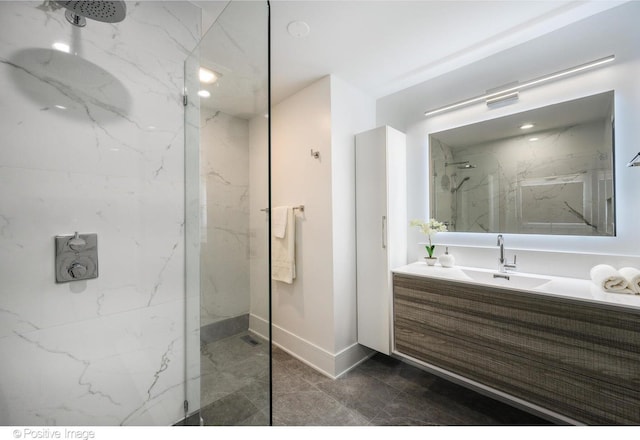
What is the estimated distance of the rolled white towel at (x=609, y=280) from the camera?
122 cm

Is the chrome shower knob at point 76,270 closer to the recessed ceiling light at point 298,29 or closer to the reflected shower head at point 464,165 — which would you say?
the recessed ceiling light at point 298,29

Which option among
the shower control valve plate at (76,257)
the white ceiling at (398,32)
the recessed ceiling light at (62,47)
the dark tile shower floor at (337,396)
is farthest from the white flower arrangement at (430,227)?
the recessed ceiling light at (62,47)

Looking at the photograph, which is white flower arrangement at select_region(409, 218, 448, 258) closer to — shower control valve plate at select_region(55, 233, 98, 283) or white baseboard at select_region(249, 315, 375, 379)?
white baseboard at select_region(249, 315, 375, 379)

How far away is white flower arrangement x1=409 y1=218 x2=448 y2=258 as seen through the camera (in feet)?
6.64

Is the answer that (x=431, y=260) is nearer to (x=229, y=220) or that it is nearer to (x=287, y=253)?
(x=287, y=253)

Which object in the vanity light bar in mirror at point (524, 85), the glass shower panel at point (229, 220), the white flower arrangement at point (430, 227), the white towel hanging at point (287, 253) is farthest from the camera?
the white towel hanging at point (287, 253)

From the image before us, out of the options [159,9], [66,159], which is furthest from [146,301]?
[159,9]

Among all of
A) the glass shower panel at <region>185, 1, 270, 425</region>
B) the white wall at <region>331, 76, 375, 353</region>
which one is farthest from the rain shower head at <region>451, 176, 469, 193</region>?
the glass shower panel at <region>185, 1, 270, 425</region>

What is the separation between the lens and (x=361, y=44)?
1.67 metres

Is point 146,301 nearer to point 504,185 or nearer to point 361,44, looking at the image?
point 361,44

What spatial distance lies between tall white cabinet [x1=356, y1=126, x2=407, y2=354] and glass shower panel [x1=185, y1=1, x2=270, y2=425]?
1.17 m

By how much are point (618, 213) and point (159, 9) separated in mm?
2735

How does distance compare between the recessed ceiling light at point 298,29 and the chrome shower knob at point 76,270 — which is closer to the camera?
the chrome shower knob at point 76,270

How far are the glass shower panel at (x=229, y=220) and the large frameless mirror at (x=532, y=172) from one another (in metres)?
1.71
